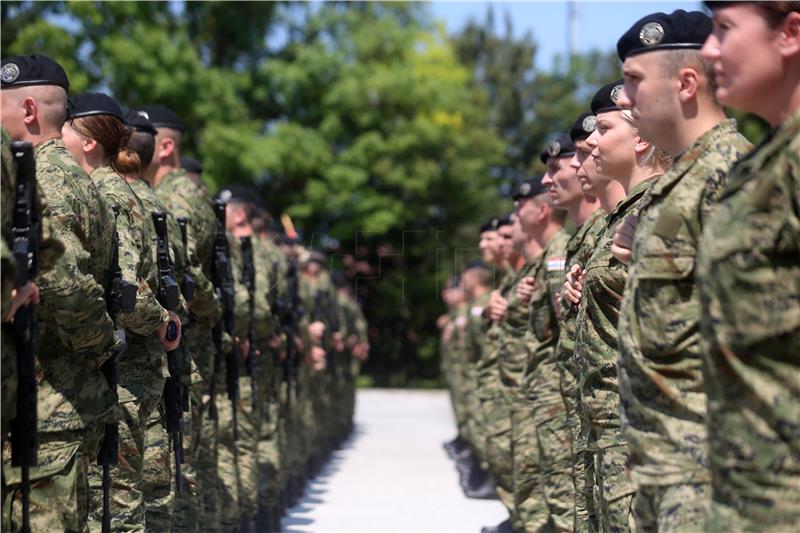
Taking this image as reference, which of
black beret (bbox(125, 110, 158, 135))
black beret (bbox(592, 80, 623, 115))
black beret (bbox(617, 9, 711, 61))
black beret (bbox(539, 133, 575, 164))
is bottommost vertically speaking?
black beret (bbox(617, 9, 711, 61))

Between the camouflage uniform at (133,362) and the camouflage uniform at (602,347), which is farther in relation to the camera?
the camouflage uniform at (133,362)

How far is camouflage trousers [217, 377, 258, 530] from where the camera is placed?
8719mm

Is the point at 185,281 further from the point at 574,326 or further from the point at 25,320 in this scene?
the point at 25,320

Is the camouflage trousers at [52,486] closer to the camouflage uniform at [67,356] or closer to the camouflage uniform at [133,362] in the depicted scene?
the camouflage uniform at [67,356]

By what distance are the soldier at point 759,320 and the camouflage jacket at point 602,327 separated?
1.78 m

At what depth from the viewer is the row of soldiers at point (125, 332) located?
433 cm

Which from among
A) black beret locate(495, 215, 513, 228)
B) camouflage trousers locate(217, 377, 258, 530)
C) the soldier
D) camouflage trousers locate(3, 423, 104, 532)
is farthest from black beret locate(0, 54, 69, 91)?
black beret locate(495, 215, 513, 228)

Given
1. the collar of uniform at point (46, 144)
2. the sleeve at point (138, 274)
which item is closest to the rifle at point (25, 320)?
the collar of uniform at point (46, 144)

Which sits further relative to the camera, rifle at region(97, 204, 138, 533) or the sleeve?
the sleeve

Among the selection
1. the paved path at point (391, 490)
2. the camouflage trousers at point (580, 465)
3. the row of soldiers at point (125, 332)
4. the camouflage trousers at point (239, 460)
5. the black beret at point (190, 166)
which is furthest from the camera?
the paved path at point (391, 490)

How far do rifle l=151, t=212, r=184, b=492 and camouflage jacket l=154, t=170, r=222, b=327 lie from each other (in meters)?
0.83

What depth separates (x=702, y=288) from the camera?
3.23 m

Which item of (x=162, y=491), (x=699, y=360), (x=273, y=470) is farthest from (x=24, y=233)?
(x=273, y=470)

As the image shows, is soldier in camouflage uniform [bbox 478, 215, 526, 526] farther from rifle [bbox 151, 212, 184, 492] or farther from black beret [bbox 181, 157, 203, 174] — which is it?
rifle [bbox 151, 212, 184, 492]
